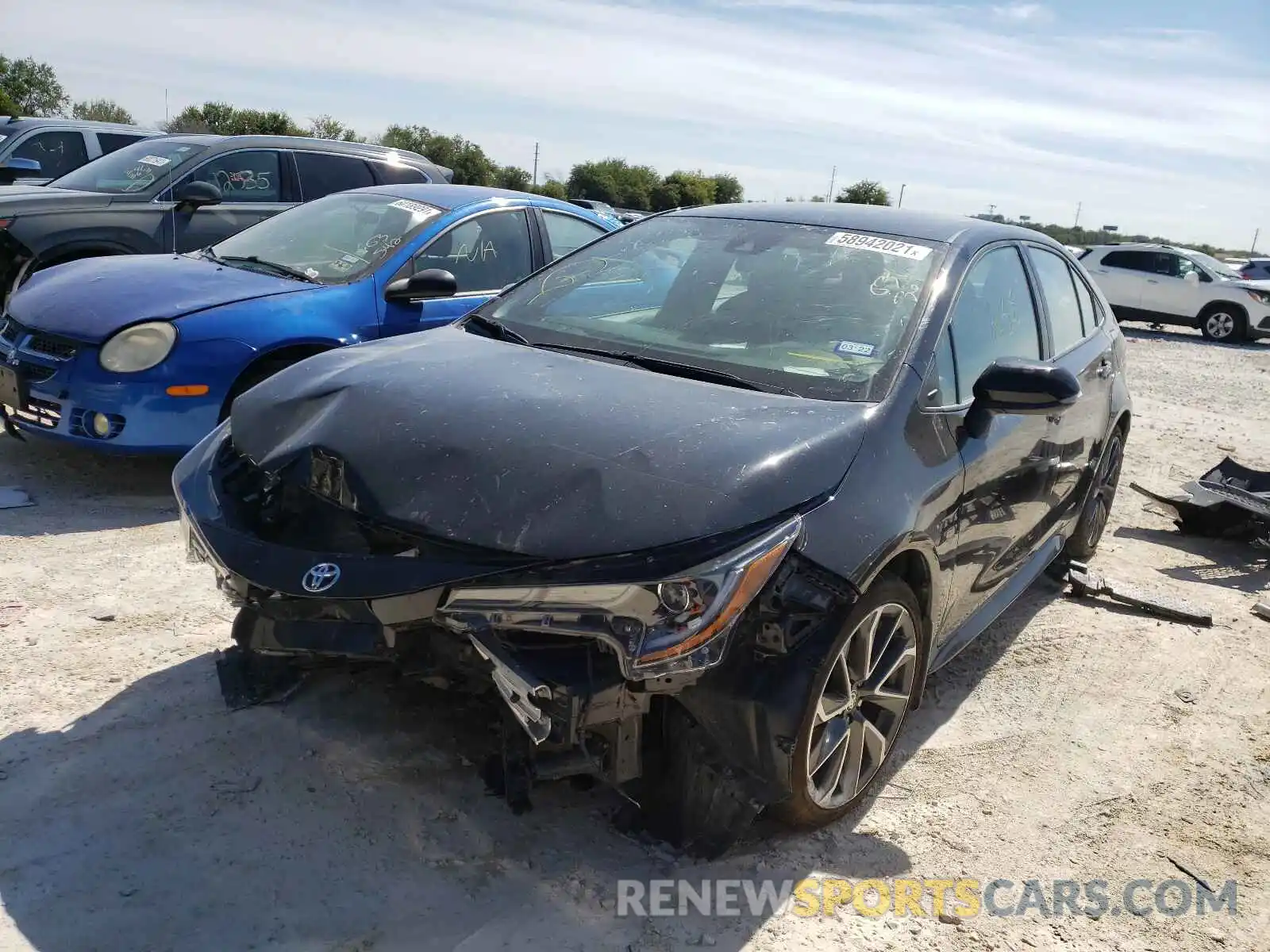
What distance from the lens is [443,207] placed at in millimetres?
6316

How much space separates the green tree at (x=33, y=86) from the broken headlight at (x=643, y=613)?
45225mm

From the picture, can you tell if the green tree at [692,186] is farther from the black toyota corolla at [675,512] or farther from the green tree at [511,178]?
the black toyota corolla at [675,512]

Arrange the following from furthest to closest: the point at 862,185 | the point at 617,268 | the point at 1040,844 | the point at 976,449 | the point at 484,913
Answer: the point at 862,185, the point at 617,268, the point at 976,449, the point at 1040,844, the point at 484,913

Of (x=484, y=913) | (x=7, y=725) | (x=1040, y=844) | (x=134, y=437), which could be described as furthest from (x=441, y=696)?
(x=134, y=437)

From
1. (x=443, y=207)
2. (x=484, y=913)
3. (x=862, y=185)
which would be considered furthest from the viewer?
(x=862, y=185)

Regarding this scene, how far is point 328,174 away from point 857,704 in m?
6.93

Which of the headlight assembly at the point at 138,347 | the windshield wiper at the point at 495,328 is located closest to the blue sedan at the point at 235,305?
the headlight assembly at the point at 138,347

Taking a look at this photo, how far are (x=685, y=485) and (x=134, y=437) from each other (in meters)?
3.55

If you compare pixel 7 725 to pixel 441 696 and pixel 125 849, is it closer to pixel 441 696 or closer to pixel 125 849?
pixel 125 849

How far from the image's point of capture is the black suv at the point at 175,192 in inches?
299

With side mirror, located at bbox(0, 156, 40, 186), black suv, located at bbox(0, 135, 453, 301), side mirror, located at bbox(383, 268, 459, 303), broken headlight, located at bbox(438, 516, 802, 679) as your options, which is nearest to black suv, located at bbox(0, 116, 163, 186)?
side mirror, located at bbox(0, 156, 40, 186)

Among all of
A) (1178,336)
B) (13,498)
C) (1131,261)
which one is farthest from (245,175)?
Answer: (1178,336)

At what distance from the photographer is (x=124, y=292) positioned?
17.7 ft

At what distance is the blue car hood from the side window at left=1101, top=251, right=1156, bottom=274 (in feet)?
62.6
